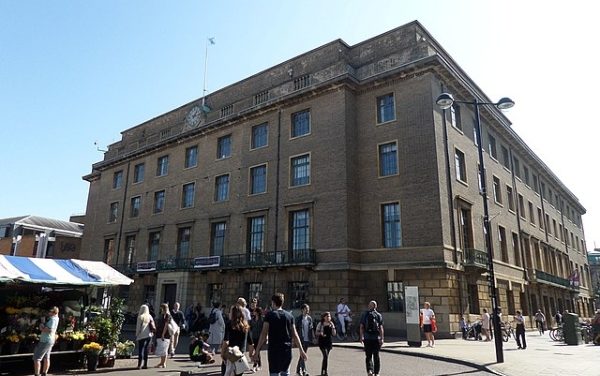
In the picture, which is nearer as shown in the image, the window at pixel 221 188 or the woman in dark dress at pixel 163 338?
the woman in dark dress at pixel 163 338

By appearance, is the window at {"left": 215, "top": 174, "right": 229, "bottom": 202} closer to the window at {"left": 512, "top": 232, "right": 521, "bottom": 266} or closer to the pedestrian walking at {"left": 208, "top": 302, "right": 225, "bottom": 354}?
the pedestrian walking at {"left": 208, "top": 302, "right": 225, "bottom": 354}

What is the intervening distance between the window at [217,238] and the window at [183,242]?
2.42 m

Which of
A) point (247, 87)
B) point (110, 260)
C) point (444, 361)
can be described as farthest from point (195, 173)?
point (444, 361)

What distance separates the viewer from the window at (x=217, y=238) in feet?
98.9

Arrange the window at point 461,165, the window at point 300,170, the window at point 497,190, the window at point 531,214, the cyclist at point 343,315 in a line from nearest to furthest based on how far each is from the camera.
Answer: the cyclist at point 343,315, the window at point 461,165, the window at point 300,170, the window at point 497,190, the window at point 531,214

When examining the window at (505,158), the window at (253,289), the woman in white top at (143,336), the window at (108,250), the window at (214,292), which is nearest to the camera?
the woman in white top at (143,336)

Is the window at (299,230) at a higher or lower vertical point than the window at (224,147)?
lower

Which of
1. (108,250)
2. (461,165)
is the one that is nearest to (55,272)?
(461,165)

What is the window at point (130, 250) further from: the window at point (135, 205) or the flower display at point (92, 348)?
the flower display at point (92, 348)

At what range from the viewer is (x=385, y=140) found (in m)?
24.5

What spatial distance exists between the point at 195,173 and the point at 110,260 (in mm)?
12963

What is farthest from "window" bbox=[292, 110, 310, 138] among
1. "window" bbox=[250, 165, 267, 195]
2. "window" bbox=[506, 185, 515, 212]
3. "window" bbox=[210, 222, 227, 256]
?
"window" bbox=[506, 185, 515, 212]

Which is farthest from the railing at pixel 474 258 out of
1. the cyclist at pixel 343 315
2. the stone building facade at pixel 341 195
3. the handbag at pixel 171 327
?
the handbag at pixel 171 327

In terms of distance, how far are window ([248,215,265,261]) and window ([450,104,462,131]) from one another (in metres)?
13.2
